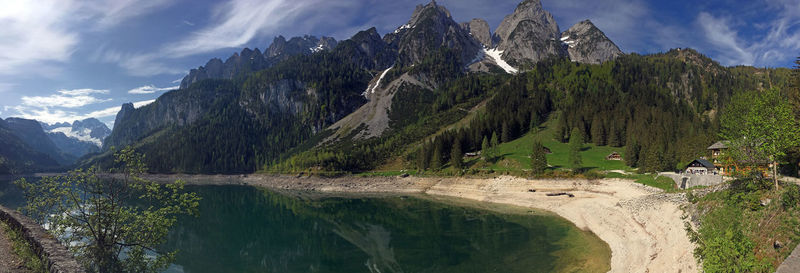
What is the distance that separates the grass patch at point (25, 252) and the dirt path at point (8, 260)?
16 centimetres

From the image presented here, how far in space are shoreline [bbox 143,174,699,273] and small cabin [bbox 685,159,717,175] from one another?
396 inches

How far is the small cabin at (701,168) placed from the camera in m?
59.8

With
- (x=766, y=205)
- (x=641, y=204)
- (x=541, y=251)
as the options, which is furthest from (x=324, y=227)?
(x=766, y=205)

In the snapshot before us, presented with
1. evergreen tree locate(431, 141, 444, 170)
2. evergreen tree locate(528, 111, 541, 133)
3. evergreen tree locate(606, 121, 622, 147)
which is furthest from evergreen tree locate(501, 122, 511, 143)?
evergreen tree locate(606, 121, 622, 147)

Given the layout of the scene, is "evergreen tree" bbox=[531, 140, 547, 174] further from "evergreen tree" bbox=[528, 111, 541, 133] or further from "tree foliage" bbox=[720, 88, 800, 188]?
"evergreen tree" bbox=[528, 111, 541, 133]

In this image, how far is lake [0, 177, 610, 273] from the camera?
120ft

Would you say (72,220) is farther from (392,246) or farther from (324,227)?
(324,227)

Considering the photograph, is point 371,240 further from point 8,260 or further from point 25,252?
point 8,260

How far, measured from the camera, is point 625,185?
65750mm

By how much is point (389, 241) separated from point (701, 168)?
59.6m

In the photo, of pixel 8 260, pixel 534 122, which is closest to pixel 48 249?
pixel 8 260

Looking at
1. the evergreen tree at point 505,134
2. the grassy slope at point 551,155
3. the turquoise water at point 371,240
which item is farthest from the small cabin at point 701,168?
the evergreen tree at point 505,134

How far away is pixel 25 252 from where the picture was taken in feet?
Result: 53.8

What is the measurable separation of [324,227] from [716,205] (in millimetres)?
55042
